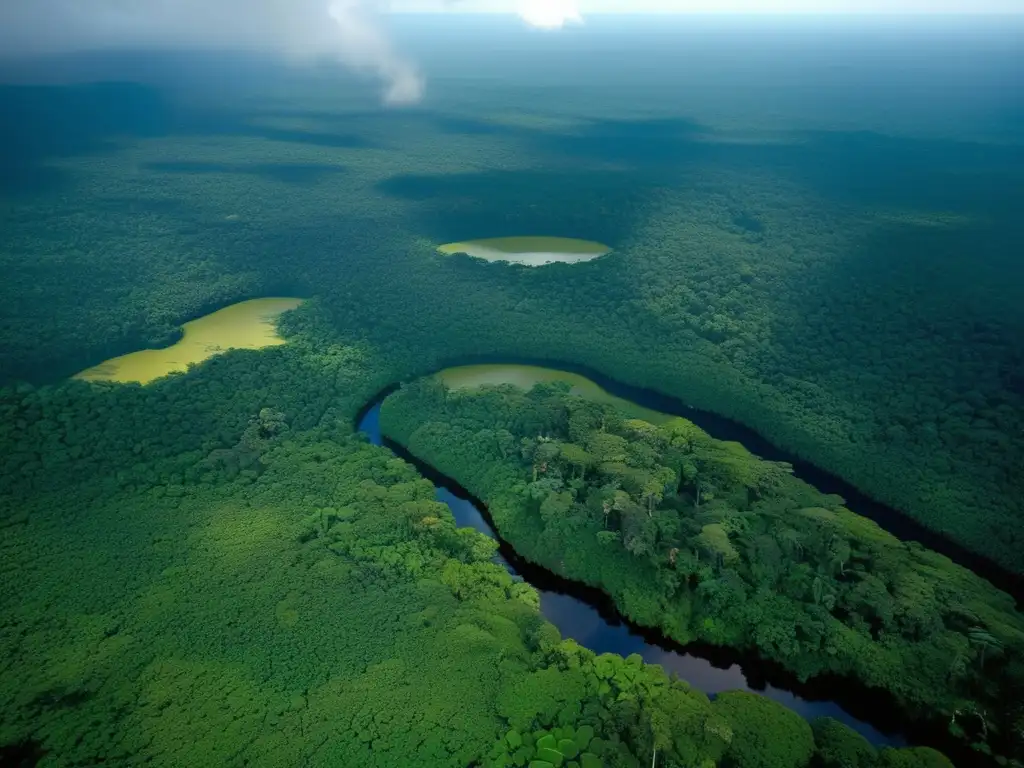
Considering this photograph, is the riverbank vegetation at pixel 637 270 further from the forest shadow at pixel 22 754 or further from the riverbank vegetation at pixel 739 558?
the forest shadow at pixel 22 754

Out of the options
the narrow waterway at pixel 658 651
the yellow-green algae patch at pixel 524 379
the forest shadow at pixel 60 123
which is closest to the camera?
the narrow waterway at pixel 658 651

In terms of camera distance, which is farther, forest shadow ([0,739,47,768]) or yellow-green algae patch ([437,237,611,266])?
yellow-green algae patch ([437,237,611,266])

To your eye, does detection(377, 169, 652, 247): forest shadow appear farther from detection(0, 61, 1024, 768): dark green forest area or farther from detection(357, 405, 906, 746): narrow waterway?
detection(357, 405, 906, 746): narrow waterway

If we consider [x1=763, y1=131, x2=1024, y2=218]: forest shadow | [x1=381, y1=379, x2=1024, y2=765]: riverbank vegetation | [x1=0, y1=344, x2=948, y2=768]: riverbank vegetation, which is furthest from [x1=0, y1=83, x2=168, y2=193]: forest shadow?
[x1=763, y1=131, x2=1024, y2=218]: forest shadow

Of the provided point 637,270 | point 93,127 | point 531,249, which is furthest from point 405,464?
point 93,127

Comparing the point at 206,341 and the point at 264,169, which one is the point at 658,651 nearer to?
the point at 206,341

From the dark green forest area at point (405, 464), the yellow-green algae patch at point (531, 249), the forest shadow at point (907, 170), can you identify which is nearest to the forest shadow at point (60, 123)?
the dark green forest area at point (405, 464)
